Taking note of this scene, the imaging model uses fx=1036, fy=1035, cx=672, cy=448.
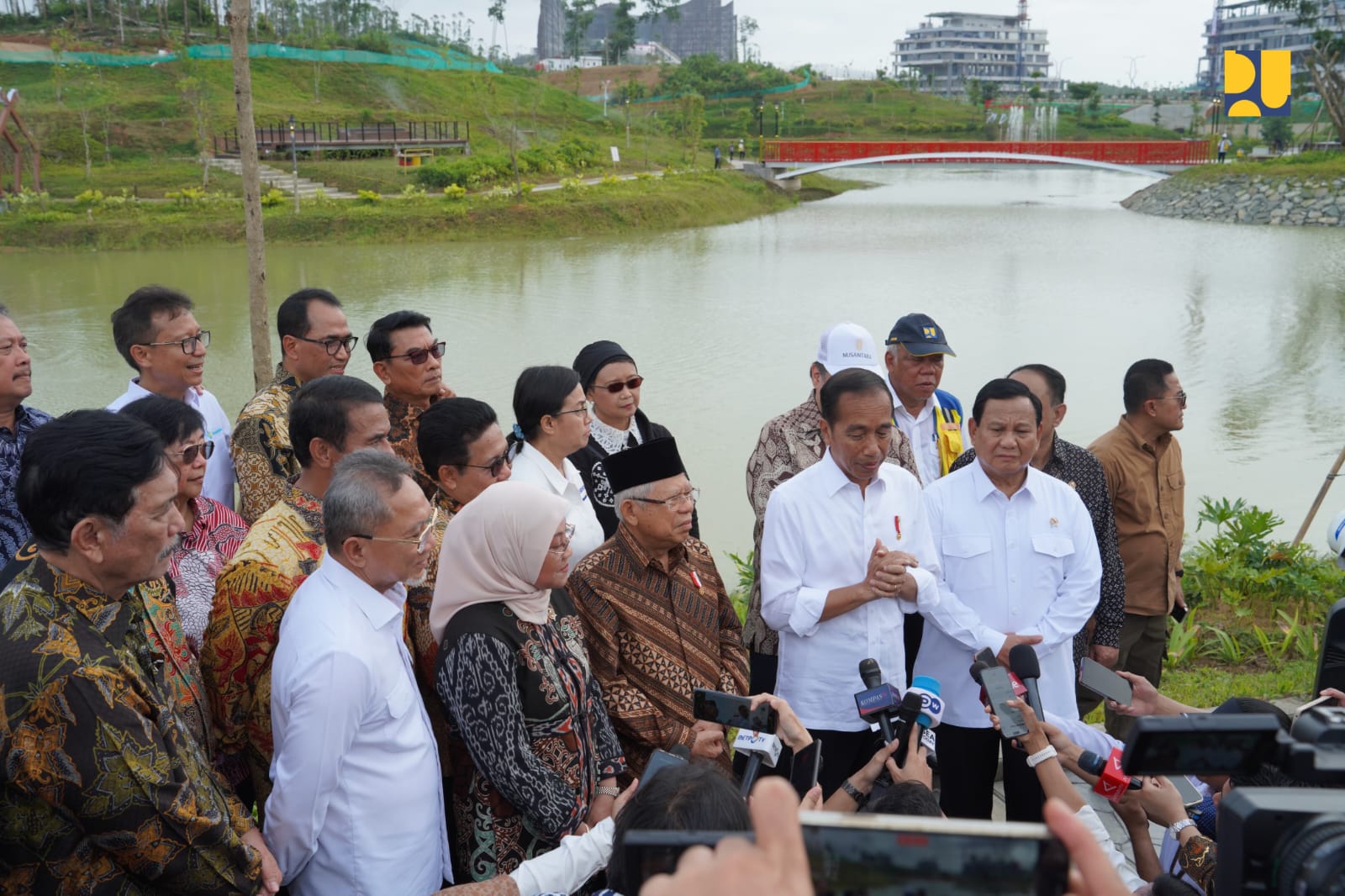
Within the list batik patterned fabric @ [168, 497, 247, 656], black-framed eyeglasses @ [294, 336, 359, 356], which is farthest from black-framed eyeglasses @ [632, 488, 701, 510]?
black-framed eyeglasses @ [294, 336, 359, 356]

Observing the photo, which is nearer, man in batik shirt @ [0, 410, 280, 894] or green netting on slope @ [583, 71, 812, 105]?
man in batik shirt @ [0, 410, 280, 894]

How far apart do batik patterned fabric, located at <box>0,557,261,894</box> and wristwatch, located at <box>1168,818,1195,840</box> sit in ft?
5.77

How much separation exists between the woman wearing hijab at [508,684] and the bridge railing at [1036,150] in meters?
32.1

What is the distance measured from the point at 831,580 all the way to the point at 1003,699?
2.41 feet

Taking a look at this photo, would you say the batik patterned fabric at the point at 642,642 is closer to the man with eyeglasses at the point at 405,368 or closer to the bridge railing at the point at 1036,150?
the man with eyeglasses at the point at 405,368

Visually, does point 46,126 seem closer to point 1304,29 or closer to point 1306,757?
point 1306,757

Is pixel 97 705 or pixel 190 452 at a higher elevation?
pixel 190 452

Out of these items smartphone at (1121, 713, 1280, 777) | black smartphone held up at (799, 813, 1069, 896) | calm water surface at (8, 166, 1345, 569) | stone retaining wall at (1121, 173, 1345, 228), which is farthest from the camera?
stone retaining wall at (1121, 173, 1345, 228)

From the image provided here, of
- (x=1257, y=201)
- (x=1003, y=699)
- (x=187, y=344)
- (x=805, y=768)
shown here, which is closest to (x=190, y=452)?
(x=187, y=344)

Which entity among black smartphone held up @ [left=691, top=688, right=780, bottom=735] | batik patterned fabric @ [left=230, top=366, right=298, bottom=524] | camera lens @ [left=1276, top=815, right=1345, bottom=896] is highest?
camera lens @ [left=1276, top=815, right=1345, bottom=896]

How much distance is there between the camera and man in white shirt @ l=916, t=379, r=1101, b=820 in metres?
2.86

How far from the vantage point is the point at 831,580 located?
2.81 m

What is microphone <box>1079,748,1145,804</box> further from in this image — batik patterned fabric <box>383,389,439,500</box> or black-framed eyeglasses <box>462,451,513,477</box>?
batik patterned fabric <box>383,389,439,500</box>

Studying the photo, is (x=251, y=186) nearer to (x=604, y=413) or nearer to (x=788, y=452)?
(x=604, y=413)
